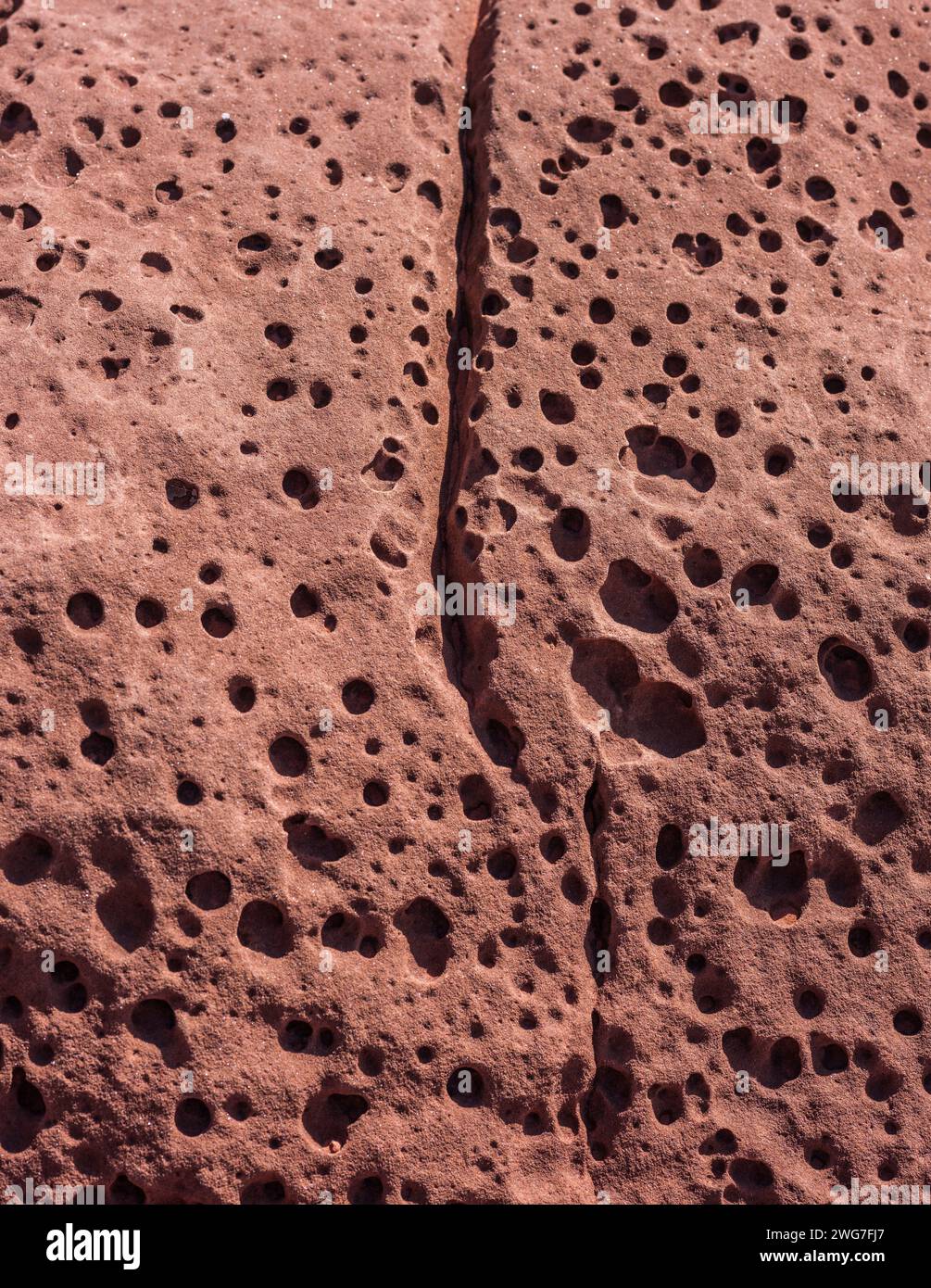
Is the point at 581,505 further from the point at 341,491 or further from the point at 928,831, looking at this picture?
the point at 928,831

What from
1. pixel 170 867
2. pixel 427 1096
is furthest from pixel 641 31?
pixel 427 1096

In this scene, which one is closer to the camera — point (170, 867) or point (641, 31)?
point (170, 867)

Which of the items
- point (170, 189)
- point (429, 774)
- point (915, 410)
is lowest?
point (429, 774)

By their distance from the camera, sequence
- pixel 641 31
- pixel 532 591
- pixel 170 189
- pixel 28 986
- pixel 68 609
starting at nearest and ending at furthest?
pixel 28 986
pixel 68 609
pixel 532 591
pixel 170 189
pixel 641 31

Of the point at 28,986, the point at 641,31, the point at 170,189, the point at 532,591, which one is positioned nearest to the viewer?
the point at 28,986

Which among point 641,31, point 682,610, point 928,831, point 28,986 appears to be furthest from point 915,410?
point 28,986

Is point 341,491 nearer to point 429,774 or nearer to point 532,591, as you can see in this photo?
point 532,591

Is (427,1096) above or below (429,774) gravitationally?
below
